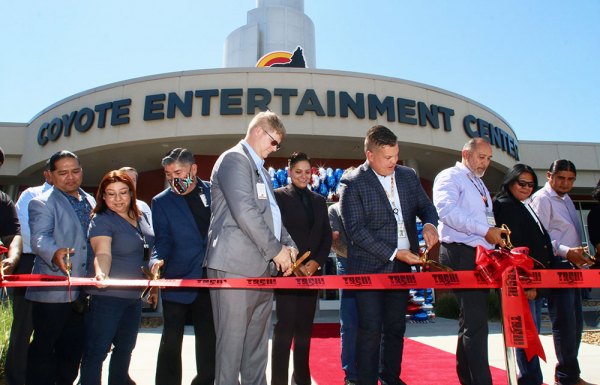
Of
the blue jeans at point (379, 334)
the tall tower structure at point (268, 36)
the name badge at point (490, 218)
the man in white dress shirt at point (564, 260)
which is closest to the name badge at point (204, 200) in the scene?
→ the blue jeans at point (379, 334)

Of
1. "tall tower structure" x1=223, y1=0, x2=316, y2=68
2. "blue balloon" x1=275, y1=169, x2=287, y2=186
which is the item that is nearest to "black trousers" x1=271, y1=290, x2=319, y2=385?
"blue balloon" x1=275, y1=169, x2=287, y2=186

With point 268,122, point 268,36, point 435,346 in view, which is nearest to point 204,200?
point 268,122

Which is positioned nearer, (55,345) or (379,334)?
(379,334)

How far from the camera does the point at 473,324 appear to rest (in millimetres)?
2854

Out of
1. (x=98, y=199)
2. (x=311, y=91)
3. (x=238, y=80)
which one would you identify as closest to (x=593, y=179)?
(x=311, y=91)

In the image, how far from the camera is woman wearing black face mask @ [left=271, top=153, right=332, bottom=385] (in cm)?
319

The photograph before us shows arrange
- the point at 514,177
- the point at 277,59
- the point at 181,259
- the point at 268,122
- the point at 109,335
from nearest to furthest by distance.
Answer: the point at 268,122 → the point at 109,335 → the point at 181,259 → the point at 514,177 → the point at 277,59

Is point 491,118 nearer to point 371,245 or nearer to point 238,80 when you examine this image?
point 238,80

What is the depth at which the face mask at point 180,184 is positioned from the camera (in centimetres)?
319

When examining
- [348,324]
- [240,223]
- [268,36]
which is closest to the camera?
[240,223]

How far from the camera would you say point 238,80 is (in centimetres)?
1139

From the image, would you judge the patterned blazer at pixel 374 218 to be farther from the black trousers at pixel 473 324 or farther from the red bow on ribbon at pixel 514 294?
the red bow on ribbon at pixel 514 294

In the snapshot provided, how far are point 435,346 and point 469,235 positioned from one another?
305 cm

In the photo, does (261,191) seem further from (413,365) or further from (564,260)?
(564,260)
